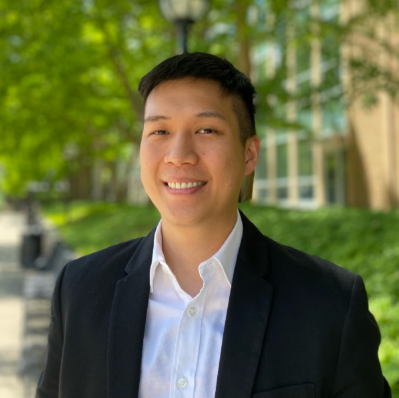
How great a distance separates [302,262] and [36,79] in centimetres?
1175

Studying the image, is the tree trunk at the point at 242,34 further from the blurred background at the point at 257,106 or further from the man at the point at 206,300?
the man at the point at 206,300

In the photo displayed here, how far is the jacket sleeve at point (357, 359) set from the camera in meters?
1.52

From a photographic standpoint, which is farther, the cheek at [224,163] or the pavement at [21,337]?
the pavement at [21,337]

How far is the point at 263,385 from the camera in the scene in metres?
1.51

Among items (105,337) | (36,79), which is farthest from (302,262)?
(36,79)

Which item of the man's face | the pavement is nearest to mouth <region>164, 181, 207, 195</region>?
the man's face

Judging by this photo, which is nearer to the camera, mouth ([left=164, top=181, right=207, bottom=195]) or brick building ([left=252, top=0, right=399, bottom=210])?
mouth ([left=164, top=181, right=207, bottom=195])

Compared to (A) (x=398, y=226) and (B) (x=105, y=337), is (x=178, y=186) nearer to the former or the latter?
(B) (x=105, y=337)

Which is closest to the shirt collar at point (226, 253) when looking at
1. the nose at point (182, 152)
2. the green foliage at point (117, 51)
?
the nose at point (182, 152)

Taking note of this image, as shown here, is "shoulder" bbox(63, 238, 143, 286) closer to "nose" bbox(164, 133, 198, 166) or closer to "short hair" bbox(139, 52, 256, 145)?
"nose" bbox(164, 133, 198, 166)

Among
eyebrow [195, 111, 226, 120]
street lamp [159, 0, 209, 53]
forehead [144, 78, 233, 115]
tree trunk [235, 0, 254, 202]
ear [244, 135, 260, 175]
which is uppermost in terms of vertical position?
tree trunk [235, 0, 254, 202]

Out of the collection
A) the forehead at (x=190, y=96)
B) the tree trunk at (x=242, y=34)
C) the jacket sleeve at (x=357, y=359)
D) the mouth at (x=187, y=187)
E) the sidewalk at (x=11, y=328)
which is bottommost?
the sidewalk at (x=11, y=328)

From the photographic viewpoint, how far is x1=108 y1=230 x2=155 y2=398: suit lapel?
1591 mm

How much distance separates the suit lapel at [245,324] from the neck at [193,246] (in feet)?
0.29
